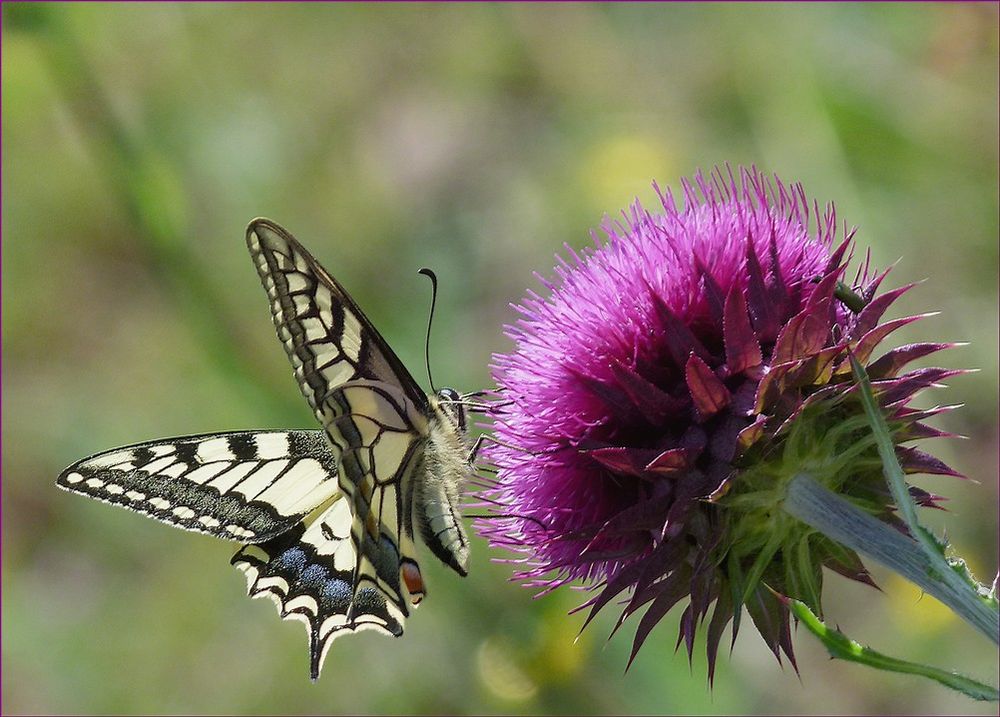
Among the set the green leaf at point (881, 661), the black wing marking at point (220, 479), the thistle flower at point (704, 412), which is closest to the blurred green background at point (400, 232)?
the black wing marking at point (220, 479)

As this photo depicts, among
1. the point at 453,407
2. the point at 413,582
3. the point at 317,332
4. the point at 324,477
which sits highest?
the point at 317,332

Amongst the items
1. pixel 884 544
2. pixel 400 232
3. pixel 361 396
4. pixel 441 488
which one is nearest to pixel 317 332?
pixel 361 396

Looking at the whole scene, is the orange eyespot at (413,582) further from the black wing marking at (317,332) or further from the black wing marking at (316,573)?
the black wing marking at (317,332)

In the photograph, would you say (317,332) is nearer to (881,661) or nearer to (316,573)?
(316,573)

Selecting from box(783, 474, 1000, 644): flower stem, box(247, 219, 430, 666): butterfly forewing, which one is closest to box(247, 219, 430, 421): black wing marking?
box(247, 219, 430, 666): butterfly forewing

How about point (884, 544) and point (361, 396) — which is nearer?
point (884, 544)

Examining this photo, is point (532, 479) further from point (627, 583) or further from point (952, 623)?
point (952, 623)

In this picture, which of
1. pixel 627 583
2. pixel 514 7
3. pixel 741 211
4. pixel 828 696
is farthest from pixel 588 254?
pixel 514 7

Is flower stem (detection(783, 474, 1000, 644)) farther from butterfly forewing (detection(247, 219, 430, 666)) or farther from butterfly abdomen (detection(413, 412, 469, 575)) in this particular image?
butterfly forewing (detection(247, 219, 430, 666))
